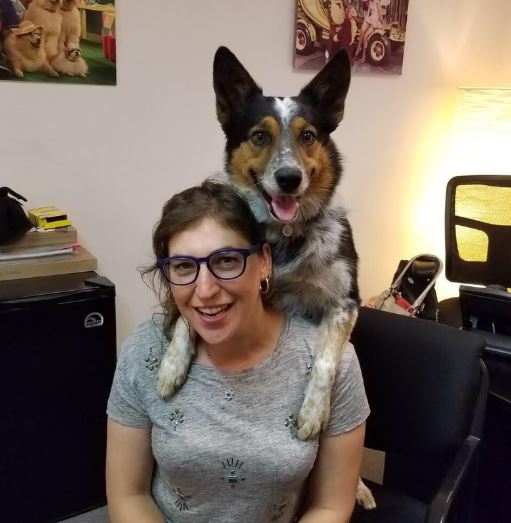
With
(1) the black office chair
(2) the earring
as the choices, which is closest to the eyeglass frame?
(2) the earring

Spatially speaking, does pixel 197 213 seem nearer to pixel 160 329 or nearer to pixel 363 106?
pixel 160 329

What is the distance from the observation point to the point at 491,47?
301cm

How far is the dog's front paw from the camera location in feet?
3.39

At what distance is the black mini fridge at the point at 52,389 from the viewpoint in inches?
65.4

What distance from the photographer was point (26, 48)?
1.80m

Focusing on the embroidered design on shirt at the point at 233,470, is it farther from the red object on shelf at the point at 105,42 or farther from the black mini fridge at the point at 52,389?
the red object on shelf at the point at 105,42

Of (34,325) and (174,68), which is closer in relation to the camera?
(34,325)

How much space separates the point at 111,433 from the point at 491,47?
2.95 meters

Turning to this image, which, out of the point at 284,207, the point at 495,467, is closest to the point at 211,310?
the point at 284,207

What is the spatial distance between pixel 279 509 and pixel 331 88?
1050mm

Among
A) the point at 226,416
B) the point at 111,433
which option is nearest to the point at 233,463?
the point at 226,416

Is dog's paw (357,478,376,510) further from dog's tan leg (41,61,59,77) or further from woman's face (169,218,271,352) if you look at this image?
dog's tan leg (41,61,59,77)

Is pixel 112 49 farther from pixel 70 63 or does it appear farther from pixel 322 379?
pixel 322 379

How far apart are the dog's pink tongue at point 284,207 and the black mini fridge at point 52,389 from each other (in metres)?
0.70
